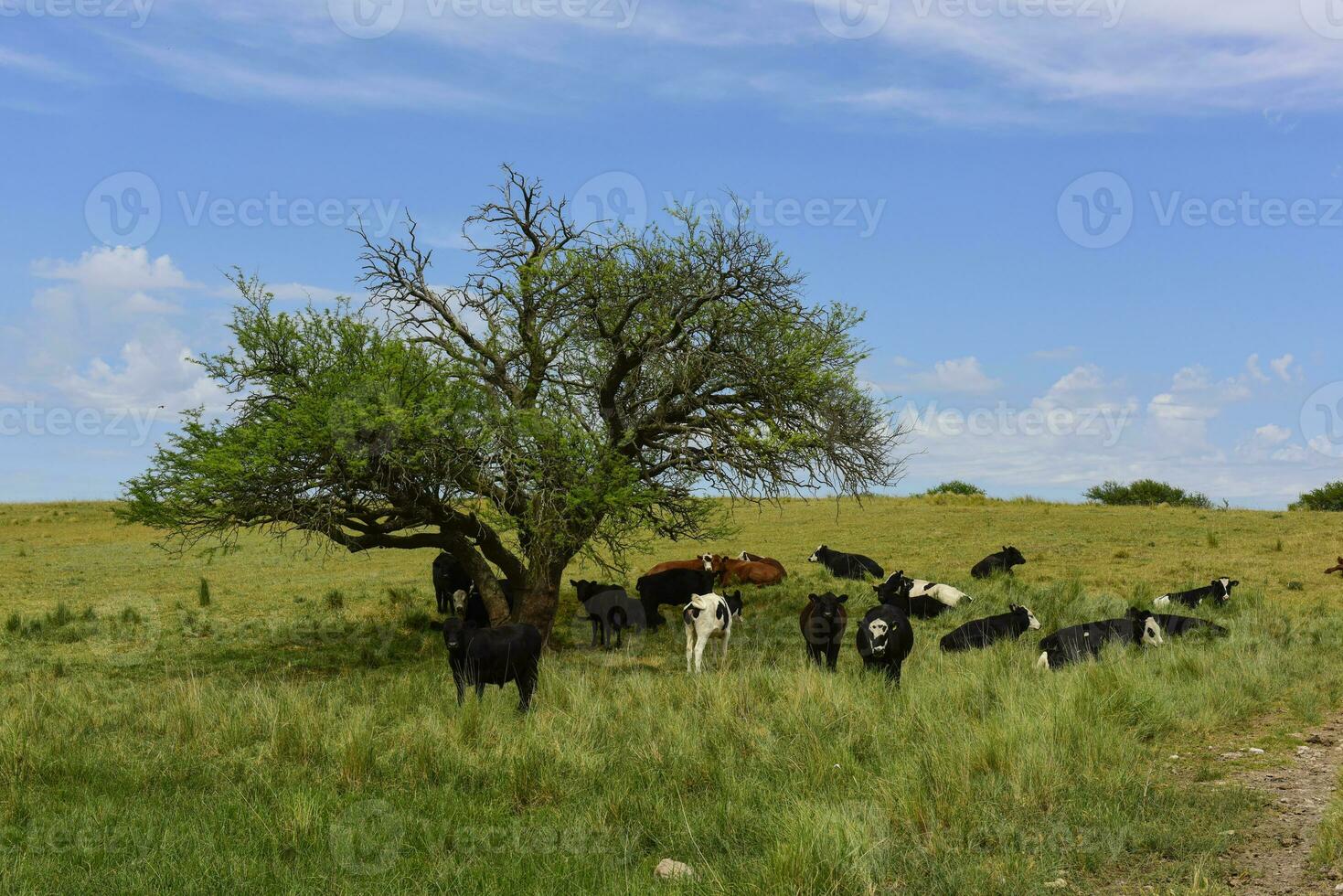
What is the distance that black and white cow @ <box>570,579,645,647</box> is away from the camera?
66.3ft

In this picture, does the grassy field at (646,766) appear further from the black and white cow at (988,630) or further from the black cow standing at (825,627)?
the black cow standing at (825,627)

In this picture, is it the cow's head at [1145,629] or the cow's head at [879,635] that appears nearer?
the cow's head at [879,635]

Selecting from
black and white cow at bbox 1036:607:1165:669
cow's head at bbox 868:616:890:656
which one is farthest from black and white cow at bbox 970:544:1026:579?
cow's head at bbox 868:616:890:656

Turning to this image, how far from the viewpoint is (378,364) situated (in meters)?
17.3

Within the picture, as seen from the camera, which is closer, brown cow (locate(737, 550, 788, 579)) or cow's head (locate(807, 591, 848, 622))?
cow's head (locate(807, 591, 848, 622))

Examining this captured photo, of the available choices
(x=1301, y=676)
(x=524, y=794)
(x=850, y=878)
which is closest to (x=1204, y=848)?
(x=850, y=878)

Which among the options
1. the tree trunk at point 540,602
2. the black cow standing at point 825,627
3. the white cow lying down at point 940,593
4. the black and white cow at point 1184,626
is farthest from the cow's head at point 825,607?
the white cow lying down at point 940,593

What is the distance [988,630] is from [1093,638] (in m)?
2.07

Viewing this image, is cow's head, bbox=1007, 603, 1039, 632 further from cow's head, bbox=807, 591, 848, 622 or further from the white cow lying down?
cow's head, bbox=807, 591, 848, 622

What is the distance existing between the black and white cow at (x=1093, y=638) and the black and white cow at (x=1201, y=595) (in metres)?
4.12

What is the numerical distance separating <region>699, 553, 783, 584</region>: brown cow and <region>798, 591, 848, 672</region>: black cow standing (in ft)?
35.4

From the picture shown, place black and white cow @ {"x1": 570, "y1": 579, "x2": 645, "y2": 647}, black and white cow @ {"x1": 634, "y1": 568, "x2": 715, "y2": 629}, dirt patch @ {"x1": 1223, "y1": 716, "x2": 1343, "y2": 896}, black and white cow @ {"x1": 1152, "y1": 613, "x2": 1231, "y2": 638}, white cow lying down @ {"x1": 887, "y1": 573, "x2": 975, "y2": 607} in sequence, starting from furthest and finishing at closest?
black and white cow @ {"x1": 634, "y1": 568, "x2": 715, "y2": 629} → white cow lying down @ {"x1": 887, "y1": 573, "x2": 975, "y2": 607} → black and white cow @ {"x1": 570, "y1": 579, "x2": 645, "y2": 647} → black and white cow @ {"x1": 1152, "y1": 613, "x2": 1231, "y2": 638} → dirt patch @ {"x1": 1223, "y1": 716, "x2": 1343, "y2": 896}

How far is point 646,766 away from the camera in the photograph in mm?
9453

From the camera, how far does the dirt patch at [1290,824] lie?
252 inches
